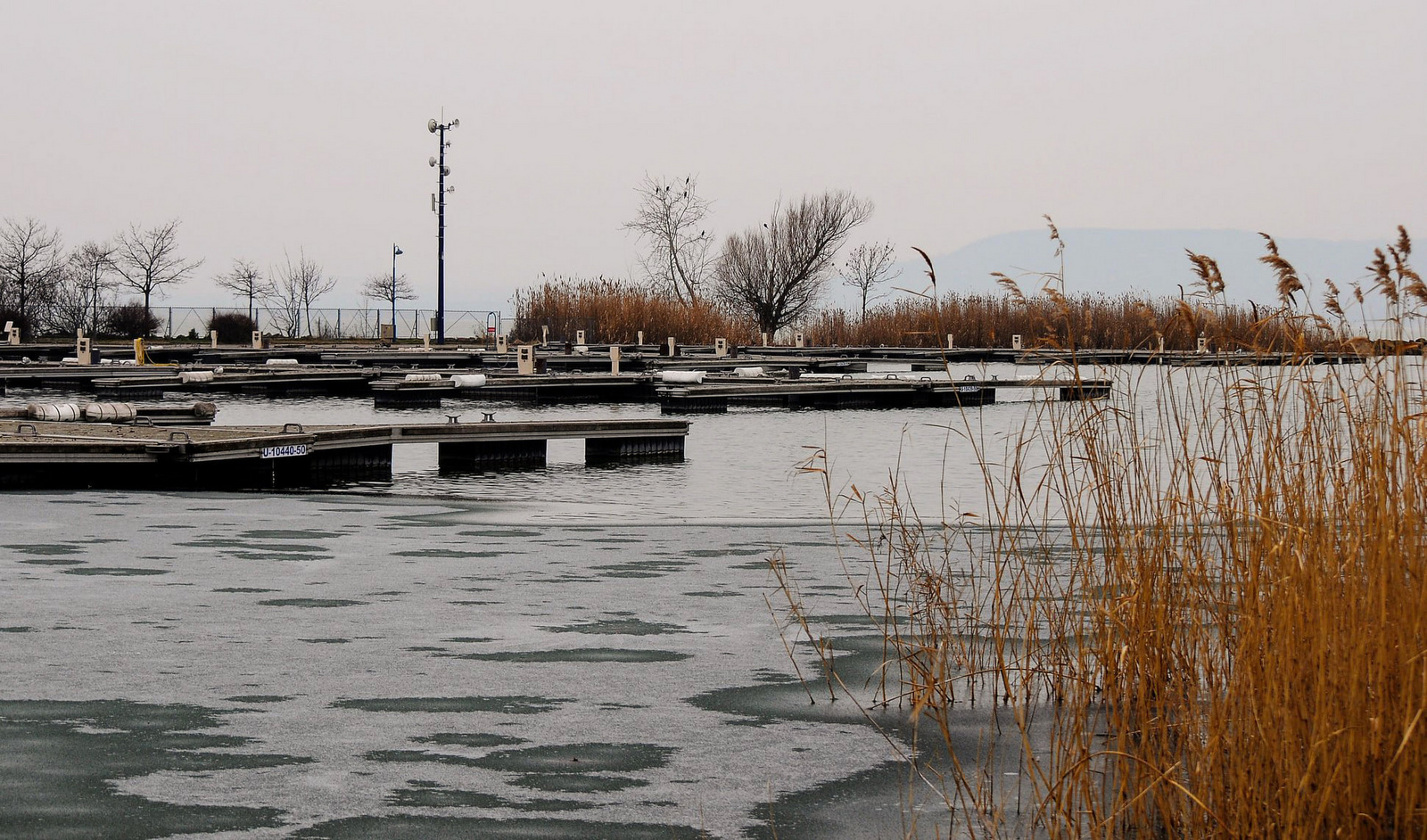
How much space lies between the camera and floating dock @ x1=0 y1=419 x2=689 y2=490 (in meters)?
10.2

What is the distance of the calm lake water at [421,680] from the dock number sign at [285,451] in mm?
1725

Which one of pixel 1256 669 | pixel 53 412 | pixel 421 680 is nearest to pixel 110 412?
pixel 53 412

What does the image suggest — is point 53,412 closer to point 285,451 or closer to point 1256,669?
point 285,451

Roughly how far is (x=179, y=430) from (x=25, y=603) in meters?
5.30

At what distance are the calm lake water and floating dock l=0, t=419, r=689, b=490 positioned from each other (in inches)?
41.3

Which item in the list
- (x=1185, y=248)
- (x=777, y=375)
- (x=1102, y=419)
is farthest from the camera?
(x=777, y=375)

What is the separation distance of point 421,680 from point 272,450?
271 inches

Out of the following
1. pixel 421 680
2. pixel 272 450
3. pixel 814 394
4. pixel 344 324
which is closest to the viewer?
pixel 421 680

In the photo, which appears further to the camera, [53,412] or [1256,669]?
[53,412]

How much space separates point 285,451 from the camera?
11.2m

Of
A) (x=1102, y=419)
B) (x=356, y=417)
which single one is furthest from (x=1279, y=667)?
(x=356, y=417)

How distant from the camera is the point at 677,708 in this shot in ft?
14.0

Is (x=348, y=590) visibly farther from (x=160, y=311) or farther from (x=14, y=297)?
(x=160, y=311)

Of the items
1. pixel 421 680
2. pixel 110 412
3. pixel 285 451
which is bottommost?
pixel 421 680
